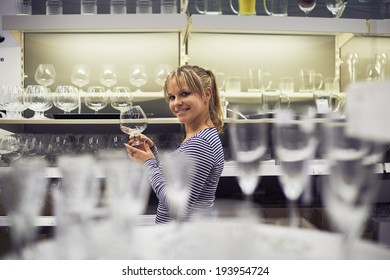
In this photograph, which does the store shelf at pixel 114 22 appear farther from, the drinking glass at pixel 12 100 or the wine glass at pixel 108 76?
the drinking glass at pixel 12 100

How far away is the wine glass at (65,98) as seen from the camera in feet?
6.73

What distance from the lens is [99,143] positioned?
74.5 inches

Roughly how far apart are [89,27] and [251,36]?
30.9 inches

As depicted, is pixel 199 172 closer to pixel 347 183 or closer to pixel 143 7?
pixel 347 183

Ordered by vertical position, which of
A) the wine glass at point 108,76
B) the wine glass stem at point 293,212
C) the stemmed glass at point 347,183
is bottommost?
the wine glass stem at point 293,212

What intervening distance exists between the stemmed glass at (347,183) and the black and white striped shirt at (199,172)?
0.37 metres

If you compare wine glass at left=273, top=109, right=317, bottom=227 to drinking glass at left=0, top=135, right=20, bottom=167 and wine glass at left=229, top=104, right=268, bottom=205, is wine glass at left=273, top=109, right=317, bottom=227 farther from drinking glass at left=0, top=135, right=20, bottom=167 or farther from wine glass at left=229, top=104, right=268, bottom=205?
drinking glass at left=0, top=135, right=20, bottom=167

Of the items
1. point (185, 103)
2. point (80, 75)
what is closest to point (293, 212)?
point (185, 103)

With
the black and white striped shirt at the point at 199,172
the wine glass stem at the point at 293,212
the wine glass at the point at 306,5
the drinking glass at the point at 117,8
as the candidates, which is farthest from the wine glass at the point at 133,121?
the wine glass at the point at 306,5

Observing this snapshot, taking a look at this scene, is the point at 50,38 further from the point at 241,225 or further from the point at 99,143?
the point at 241,225

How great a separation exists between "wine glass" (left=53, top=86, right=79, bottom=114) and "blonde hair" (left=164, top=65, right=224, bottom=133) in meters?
0.81

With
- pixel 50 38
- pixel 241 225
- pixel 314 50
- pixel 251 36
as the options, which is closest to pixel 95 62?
pixel 50 38

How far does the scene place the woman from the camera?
4.06ft

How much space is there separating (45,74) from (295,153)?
1481 millimetres
